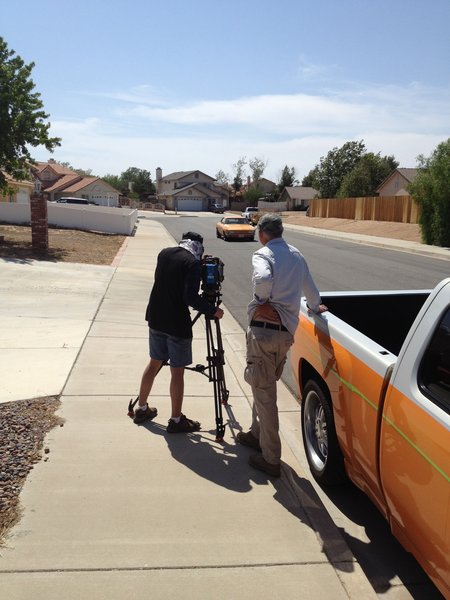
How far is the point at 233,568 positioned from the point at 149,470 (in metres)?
1.19

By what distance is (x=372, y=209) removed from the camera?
46438 millimetres

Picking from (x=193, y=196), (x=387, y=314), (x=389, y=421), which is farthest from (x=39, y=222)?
(x=193, y=196)

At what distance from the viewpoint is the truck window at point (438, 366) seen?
2.50 metres

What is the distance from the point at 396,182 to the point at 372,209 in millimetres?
25566

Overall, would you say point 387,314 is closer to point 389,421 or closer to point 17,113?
point 389,421

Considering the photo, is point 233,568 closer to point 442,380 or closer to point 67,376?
point 442,380

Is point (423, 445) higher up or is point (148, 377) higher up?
point (423, 445)

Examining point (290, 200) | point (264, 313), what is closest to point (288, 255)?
point (264, 313)

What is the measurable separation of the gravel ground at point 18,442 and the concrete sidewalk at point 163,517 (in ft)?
0.24

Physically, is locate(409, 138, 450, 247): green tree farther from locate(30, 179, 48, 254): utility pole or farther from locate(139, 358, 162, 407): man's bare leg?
locate(139, 358, 162, 407): man's bare leg

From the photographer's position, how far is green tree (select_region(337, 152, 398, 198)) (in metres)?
74.9

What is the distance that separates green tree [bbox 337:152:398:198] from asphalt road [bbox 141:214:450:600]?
49.3 m

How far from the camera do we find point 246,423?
16.6 ft

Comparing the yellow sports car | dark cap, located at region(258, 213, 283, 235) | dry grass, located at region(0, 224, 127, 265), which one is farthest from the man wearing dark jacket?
the yellow sports car
